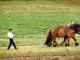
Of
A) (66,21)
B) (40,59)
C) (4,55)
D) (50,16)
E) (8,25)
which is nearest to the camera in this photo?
(40,59)

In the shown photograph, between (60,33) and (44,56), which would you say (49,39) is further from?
(44,56)

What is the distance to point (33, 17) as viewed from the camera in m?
46.3

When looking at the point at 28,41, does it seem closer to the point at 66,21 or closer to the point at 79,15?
the point at 66,21

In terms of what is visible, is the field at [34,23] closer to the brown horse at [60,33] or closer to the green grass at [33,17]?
the green grass at [33,17]

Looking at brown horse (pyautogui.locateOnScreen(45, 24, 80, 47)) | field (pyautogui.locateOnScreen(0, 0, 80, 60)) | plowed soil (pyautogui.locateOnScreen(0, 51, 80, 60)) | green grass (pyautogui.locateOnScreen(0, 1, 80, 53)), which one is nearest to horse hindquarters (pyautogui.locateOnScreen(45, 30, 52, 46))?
brown horse (pyautogui.locateOnScreen(45, 24, 80, 47))

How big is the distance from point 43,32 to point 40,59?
1480cm

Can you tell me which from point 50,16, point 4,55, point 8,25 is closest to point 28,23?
point 8,25

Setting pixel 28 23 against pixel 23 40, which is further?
pixel 28 23

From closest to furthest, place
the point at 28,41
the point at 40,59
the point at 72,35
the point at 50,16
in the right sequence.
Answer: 1. the point at 40,59
2. the point at 72,35
3. the point at 28,41
4. the point at 50,16

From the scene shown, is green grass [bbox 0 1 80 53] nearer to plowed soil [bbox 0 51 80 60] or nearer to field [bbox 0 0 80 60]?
field [bbox 0 0 80 60]

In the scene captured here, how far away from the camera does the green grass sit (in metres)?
32.3

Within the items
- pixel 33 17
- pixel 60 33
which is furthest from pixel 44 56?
pixel 33 17

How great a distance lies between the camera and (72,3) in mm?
59938

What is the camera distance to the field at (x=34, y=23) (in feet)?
75.4
